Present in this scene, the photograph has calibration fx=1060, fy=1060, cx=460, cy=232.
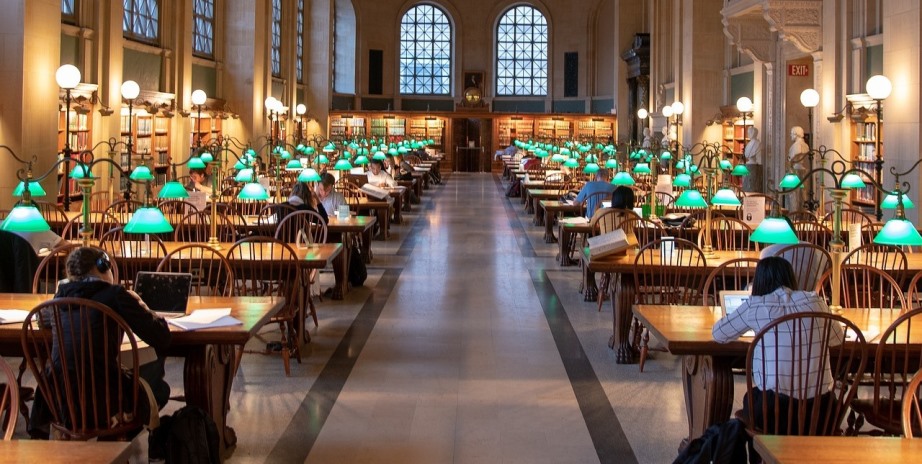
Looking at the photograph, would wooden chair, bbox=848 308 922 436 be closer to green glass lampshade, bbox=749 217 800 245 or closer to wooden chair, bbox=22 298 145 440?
green glass lampshade, bbox=749 217 800 245

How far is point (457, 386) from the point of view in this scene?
21.3ft

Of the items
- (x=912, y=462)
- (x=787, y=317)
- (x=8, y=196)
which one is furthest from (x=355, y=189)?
(x=912, y=462)

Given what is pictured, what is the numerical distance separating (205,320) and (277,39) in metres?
23.6

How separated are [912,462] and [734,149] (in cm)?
1952

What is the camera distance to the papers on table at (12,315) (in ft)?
16.0

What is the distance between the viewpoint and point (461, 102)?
129ft

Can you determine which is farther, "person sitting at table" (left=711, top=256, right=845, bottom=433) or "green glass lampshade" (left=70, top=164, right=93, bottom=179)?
"green glass lampshade" (left=70, top=164, right=93, bottom=179)

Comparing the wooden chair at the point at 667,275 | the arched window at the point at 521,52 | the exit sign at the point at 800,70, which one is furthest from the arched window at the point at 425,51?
the wooden chair at the point at 667,275

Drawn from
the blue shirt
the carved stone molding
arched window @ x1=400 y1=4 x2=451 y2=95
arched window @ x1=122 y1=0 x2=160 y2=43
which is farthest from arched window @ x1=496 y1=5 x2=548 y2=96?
the blue shirt

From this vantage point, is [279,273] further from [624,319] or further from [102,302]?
[102,302]

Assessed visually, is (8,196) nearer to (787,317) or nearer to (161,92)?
(161,92)

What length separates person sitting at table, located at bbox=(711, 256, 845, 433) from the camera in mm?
4156

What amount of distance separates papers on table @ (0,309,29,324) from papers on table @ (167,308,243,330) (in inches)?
27.2

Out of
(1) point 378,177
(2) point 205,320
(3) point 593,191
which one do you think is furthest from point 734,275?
(1) point 378,177
